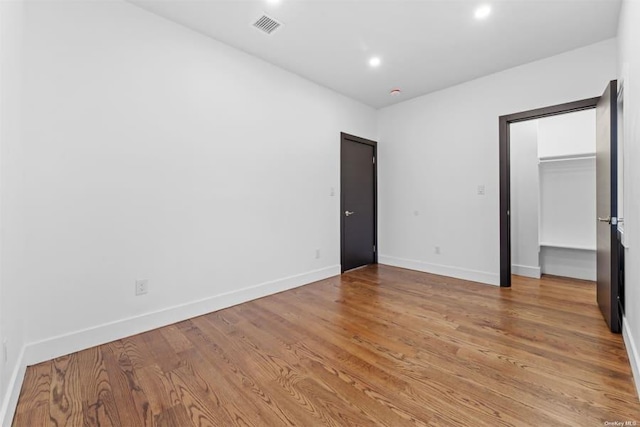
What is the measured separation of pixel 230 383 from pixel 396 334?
1.29 meters

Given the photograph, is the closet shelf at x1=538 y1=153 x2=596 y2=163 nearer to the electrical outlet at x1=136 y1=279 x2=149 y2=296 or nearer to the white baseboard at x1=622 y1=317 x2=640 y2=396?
the white baseboard at x1=622 y1=317 x2=640 y2=396

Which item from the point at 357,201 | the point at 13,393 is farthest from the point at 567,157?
the point at 13,393

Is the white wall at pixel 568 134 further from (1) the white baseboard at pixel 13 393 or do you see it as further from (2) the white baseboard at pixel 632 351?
(1) the white baseboard at pixel 13 393

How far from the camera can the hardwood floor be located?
141cm

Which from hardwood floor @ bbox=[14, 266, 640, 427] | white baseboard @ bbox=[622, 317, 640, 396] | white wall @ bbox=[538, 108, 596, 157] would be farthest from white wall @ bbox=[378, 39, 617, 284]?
white baseboard @ bbox=[622, 317, 640, 396]

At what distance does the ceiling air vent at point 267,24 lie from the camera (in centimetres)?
251

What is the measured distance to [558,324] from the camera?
2.42m

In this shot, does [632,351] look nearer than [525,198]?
Yes

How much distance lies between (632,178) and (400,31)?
7.05 feet

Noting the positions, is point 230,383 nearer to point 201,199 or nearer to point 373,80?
point 201,199

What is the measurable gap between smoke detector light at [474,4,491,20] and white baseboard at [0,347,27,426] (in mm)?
3993

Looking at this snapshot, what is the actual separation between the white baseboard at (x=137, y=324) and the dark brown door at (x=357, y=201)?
1.31 m

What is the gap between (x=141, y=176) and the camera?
2.35m

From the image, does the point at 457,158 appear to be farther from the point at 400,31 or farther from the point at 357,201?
the point at 400,31
